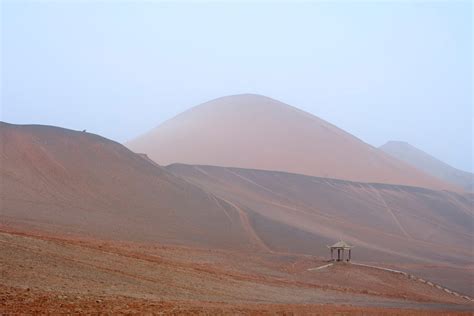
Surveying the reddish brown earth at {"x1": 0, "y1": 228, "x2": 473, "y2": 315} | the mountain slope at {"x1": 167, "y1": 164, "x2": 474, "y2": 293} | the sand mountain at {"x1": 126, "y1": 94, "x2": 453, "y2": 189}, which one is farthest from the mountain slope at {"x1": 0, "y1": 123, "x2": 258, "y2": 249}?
the sand mountain at {"x1": 126, "y1": 94, "x2": 453, "y2": 189}

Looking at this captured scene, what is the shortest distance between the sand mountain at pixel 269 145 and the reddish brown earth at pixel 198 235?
853cm

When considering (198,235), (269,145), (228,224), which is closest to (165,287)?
(198,235)

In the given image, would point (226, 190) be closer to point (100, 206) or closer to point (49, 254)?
point (100, 206)

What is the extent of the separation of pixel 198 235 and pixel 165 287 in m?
24.5

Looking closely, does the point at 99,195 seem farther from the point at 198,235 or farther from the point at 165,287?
the point at 165,287

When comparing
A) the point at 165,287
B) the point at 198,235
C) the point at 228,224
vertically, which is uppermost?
the point at 228,224

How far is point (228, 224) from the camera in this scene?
49.2 meters

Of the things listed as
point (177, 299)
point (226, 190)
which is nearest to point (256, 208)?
point (226, 190)

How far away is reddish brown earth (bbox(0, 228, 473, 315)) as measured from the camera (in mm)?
15016

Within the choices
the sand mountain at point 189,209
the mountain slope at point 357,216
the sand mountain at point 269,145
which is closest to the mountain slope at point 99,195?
the sand mountain at point 189,209

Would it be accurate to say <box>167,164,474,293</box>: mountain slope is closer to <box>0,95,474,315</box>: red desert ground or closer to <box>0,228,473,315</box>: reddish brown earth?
<box>0,95,474,315</box>: red desert ground

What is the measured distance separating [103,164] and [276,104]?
73.0 metres

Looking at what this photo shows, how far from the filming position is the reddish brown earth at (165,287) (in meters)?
15.0

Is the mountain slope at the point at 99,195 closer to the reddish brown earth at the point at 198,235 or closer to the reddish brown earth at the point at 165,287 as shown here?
the reddish brown earth at the point at 198,235
